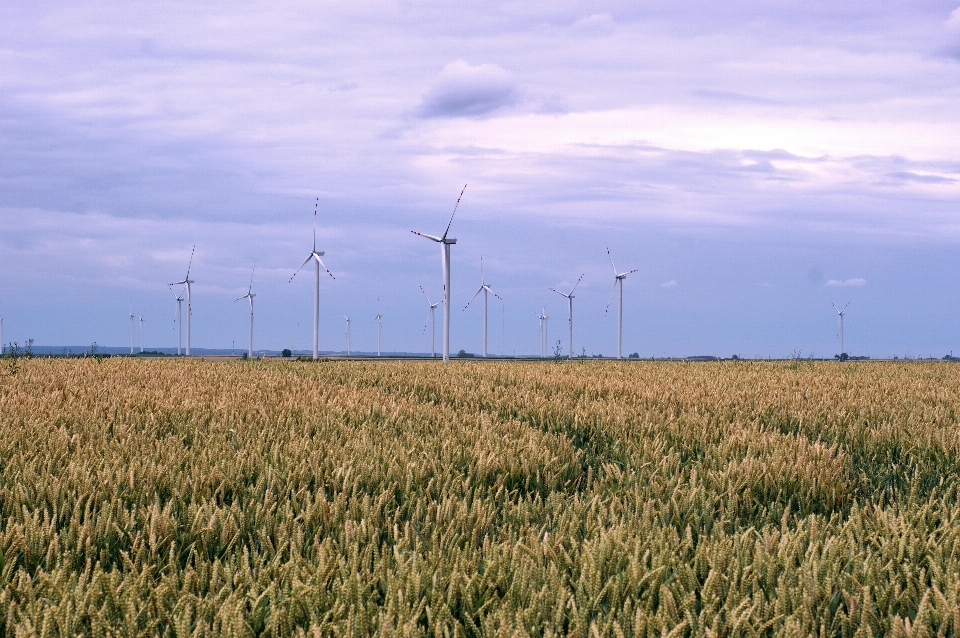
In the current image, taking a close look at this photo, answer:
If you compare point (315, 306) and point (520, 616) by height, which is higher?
point (315, 306)

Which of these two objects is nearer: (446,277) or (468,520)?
(468,520)

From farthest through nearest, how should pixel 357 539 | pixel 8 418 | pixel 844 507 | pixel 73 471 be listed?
pixel 8 418 → pixel 844 507 → pixel 73 471 → pixel 357 539

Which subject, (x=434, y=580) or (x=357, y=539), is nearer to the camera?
(x=434, y=580)

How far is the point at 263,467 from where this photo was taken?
744 cm

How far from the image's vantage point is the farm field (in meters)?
4.01

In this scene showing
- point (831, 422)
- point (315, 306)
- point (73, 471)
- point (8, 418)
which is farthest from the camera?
point (315, 306)

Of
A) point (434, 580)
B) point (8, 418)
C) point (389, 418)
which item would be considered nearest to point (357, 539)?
point (434, 580)

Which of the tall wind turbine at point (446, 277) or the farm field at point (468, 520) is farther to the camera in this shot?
the tall wind turbine at point (446, 277)

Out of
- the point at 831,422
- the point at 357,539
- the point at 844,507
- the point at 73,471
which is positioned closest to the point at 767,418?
the point at 831,422

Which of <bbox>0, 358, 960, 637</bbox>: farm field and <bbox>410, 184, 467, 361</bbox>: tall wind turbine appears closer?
<bbox>0, 358, 960, 637</bbox>: farm field

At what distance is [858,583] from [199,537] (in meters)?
4.11

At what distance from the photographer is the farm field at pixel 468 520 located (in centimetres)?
401

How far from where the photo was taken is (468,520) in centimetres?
550

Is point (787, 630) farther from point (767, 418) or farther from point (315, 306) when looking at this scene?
point (315, 306)
